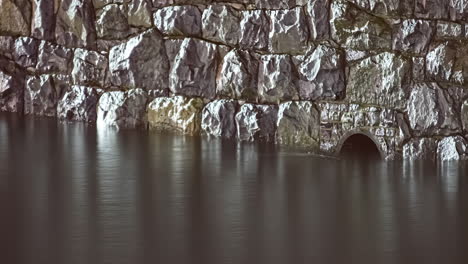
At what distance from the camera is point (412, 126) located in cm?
632

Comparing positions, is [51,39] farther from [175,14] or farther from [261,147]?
[261,147]

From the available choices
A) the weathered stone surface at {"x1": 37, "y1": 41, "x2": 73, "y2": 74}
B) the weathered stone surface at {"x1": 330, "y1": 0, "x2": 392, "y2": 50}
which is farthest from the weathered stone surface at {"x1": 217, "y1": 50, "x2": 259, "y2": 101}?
the weathered stone surface at {"x1": 37, "y1": 41, "x2": 73, "y2": 74}

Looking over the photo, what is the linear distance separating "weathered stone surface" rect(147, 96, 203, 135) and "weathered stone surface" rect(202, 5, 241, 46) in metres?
0.55

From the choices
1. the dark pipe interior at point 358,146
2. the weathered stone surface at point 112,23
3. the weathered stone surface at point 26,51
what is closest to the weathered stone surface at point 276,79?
the dark pipe interior at point 358,146

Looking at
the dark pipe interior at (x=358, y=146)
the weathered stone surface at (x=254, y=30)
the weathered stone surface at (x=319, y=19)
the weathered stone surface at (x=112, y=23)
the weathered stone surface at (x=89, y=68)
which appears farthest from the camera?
the weathered stone surface at (x=89, y=68)

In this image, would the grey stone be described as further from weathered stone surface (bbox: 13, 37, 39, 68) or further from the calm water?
the calm water

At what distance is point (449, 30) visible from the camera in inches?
248

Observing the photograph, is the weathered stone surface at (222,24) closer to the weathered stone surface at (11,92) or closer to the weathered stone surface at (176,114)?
the weathered stone surface at (176,114)

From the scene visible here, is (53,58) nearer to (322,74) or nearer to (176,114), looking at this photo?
(176,114)

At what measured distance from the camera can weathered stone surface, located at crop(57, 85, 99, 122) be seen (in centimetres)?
749

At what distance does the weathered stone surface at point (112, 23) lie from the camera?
7359 millimetres

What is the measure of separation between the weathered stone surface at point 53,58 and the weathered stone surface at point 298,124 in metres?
2.11

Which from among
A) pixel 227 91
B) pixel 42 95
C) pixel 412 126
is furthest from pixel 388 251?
pixel 42 95

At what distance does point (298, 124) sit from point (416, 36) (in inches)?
44.9
